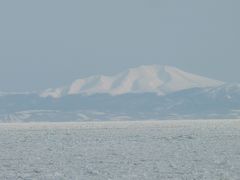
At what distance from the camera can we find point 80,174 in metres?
24.6

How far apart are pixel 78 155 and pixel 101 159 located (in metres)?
2.46

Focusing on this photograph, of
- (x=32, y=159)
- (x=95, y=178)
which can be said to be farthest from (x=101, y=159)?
(x=95, y=178)

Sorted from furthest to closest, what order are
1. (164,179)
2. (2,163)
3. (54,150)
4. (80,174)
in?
1. (54,150)
2. (2,163)
3. (80,174)
4. (164,179)

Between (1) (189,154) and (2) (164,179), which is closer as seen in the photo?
(2) (164,179)

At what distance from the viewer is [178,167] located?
26047mm

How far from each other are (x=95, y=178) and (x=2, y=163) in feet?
20.1

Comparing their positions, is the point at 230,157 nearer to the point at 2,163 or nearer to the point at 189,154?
the point at 189,154

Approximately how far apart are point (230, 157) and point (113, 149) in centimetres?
688

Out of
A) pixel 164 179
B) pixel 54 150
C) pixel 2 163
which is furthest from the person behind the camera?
pixel 54 150

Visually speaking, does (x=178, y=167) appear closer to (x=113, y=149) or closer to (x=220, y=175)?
(x=220, y=175)

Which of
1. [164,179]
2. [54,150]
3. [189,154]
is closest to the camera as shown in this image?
[164,179]

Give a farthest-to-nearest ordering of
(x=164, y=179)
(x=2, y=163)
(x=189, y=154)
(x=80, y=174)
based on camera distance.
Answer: (x=189, y=154) < (x=2, y=163) < (x=80, y=174) < (x=164, y=179)

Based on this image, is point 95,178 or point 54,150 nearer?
point 95,178

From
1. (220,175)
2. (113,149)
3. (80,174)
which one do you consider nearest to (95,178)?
(80,174)
